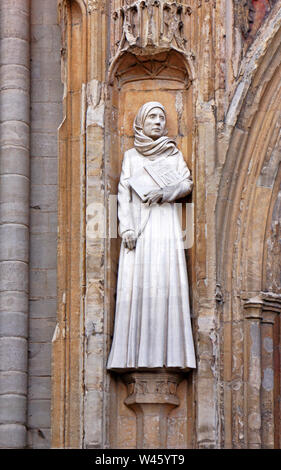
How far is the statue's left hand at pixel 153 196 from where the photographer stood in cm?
1717

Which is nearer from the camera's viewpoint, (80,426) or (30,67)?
(80,426)

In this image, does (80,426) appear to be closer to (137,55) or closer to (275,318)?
(275,318)

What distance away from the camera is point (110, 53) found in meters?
17.5

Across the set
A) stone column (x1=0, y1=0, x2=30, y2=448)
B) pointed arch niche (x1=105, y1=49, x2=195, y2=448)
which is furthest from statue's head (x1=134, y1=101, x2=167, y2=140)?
stone column (x1=0, y1=0, x2=30, y2=448)

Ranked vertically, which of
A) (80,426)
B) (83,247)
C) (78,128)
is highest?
(78,128)

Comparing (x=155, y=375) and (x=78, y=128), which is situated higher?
(x=78, y=128)

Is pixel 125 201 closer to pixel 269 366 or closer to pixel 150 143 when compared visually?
pixel 150 143

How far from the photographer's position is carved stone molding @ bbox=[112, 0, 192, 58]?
17359 millimetres

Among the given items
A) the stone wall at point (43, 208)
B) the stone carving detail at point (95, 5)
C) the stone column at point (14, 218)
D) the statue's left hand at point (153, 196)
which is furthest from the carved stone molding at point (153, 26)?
the statue's left hand at point (153, 196)

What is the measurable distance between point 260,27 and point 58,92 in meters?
2.06

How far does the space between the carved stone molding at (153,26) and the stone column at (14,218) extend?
45.8 inches

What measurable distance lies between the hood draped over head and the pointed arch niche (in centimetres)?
14

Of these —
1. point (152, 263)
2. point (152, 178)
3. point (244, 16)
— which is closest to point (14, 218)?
point (152, 178)

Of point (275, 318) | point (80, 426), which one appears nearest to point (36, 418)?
point (80, 426)
